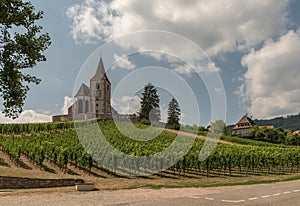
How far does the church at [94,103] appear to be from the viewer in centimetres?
9431

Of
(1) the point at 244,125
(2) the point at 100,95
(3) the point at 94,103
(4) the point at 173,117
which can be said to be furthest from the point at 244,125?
(2) the point at 100,95

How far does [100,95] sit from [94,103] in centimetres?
845

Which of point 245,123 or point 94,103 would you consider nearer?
point 94,103

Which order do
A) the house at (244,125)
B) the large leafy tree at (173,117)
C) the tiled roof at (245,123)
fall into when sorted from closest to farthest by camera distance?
the large leafy tree at (173,117), the house at (244,125), the tiled roof at (245,123)

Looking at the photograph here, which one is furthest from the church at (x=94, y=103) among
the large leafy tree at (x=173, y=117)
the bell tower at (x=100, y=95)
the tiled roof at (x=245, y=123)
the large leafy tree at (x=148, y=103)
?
the tiled roof at (x=245, y=123)

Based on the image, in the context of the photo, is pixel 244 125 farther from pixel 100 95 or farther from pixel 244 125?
pixel 100 95

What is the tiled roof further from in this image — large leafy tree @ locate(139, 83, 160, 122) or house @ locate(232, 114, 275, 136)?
large leafy tree @ locate(139, 83, 160, 122)

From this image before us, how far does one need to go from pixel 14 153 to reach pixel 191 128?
57.3m

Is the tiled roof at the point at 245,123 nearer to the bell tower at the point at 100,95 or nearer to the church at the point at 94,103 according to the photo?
the church at the point at 94,103

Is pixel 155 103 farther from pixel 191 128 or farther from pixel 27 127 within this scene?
pixel 27 127

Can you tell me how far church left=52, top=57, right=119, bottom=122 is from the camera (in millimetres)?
94312

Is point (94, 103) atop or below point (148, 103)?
below

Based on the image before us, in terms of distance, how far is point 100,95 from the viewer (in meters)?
93.9

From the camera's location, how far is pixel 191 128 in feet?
283
